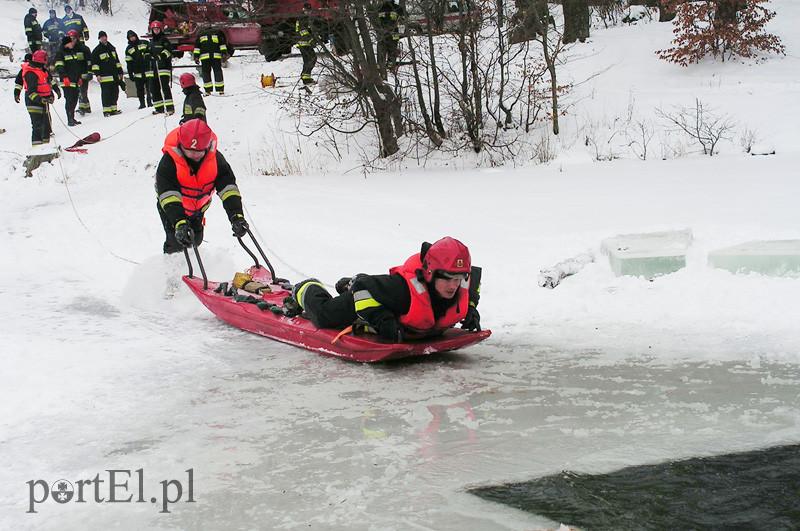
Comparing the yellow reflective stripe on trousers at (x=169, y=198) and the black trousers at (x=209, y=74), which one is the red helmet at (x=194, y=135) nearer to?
the yellow reflective stripe on trousers at (x=169, y=198)

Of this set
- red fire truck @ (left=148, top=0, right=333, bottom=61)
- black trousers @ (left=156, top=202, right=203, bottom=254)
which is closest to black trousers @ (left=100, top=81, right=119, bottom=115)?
red fire truck @ (left=148, top=0, right=333, bottom=61)

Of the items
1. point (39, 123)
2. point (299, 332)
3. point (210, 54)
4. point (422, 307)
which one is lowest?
point (299, 332)

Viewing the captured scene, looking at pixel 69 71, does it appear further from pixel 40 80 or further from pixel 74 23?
pixel 74 23

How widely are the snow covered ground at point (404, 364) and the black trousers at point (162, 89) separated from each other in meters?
4.06

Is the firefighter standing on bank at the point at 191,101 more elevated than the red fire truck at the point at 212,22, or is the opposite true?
the red fire truck at the point at 212,22

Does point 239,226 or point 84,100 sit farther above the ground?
point 84,100

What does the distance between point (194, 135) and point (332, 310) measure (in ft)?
6.89

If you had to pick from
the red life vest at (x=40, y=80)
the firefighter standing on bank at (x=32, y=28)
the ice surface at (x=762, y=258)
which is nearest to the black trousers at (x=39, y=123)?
the red life vest at (x=40, y=80)

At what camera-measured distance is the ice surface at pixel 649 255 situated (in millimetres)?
6504

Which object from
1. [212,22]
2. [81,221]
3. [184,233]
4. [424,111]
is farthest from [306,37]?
[184,233]

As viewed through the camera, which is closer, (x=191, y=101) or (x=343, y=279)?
(x=343, y=279)

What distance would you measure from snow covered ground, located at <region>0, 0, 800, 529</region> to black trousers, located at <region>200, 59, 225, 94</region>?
4.79 metres

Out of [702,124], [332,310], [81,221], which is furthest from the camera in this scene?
[702,124]

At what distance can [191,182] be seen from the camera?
7.04m
